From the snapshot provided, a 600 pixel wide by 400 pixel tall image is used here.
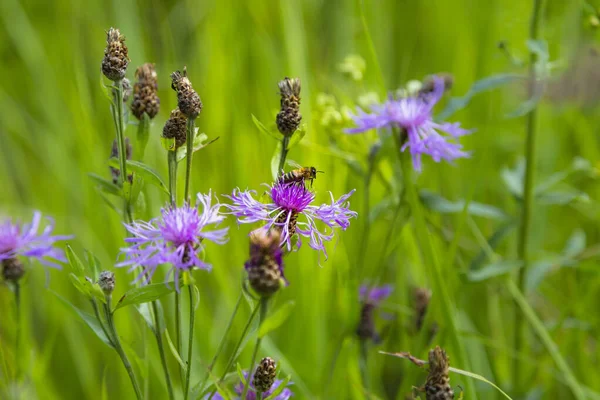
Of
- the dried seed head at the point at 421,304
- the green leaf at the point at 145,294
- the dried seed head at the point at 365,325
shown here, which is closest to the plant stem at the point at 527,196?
the dried seed head at the point at 421,304

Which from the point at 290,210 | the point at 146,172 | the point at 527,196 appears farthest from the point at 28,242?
the point at 527,196

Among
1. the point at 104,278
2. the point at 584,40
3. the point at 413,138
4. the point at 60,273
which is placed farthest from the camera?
the point at 584,40

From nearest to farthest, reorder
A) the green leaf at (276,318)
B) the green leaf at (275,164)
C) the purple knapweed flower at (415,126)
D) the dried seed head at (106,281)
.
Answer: the green leaf at (276,318) < the dried seed head at (106,281) < the green leaf at (275,164) < the purple knapweed flower at (415,126)

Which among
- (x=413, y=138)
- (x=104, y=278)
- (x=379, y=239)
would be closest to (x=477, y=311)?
(x=379, y=239)

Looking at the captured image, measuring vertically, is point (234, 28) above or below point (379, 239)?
above

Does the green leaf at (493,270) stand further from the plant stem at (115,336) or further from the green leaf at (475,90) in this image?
the plant stem at (115,336)

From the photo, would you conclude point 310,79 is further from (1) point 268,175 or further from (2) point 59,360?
(2) point 59,360

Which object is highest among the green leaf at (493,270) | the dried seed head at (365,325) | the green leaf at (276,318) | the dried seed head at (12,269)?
the dried seed head at (12,269)
